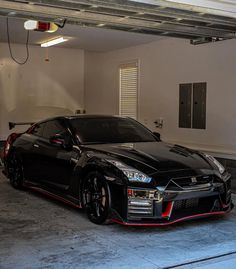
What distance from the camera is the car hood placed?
4.59 metres

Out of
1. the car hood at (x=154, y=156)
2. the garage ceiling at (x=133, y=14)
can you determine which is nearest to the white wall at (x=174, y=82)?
the garage ceiling at (x=133, y=14)

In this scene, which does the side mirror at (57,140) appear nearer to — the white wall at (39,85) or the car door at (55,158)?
the car door at (55,158)

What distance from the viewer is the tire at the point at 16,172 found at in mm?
6610

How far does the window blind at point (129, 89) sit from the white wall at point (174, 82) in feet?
0.70

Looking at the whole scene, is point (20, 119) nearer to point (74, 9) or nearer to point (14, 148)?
point (14, 148)

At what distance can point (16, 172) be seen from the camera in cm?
676

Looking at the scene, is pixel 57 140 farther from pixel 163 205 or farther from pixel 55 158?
pixel 163 205

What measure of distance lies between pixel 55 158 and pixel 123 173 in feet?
4.63

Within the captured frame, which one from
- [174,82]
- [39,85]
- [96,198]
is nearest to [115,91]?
[39,85]

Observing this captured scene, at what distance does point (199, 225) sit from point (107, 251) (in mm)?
1318

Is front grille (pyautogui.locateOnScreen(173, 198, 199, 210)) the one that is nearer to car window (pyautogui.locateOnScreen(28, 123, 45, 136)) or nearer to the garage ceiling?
the garage ceiling

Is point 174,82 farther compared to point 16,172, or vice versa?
point 174,82

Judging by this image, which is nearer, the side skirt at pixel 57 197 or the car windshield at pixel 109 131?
the side skirt at pixel 57 197

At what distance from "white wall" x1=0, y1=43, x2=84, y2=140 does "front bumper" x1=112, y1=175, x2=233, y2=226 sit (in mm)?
7544
